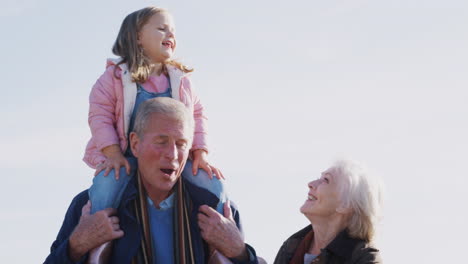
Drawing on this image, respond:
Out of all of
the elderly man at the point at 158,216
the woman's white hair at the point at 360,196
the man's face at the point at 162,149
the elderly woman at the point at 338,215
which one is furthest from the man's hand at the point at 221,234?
the woman's white hair at the point at 360,196

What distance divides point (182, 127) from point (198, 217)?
0.80 meters

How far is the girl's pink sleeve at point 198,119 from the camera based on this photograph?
7.83 metres

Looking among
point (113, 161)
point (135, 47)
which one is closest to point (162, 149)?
point (113, 161)

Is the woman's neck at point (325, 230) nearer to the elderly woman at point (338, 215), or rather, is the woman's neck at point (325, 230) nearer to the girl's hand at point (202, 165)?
the elderly woman at point (338, 215)

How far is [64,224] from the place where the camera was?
7.89m

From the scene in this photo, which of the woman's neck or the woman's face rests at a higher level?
the woman's face

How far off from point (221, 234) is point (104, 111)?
4.57ft

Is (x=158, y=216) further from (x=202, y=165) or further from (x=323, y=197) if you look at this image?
(x=323, y=197)

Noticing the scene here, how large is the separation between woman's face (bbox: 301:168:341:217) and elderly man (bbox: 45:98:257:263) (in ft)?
3.12

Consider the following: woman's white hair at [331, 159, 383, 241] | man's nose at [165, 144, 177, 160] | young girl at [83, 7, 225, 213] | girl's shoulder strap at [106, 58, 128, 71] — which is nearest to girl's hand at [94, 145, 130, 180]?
young girl at [83, 7, 225, 213]

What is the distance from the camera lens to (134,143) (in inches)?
298

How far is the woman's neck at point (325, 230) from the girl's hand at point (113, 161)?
6.61ft

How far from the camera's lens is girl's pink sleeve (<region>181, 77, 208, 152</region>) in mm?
7832

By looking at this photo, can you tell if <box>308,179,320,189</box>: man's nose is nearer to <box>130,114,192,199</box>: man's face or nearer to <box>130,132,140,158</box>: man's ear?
<box>130,114,192,199</box>: man's face
